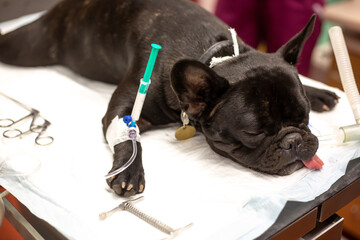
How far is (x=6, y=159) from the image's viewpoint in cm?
136

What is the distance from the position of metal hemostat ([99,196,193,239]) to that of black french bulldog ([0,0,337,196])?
0.05m

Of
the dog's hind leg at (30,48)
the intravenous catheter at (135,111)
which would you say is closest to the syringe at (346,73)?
the intravenous catheter at (135,111)

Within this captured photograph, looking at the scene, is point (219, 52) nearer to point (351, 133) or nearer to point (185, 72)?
point (185, 72)

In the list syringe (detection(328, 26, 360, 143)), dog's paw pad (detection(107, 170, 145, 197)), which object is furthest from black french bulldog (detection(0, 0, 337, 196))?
syringe (detection(328, 26, 360, 143))

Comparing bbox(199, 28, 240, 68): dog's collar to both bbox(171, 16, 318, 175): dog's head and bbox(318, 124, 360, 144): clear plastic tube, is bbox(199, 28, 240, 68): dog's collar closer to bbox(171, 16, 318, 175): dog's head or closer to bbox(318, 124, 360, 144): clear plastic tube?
bbox(171, 16, 318, 175): dog's head

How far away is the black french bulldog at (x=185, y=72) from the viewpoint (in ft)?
4.14

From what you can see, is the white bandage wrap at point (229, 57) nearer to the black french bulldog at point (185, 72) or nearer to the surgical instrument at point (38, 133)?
the black french bulldog at point (185, 72)

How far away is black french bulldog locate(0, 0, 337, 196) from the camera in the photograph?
126 centimetres

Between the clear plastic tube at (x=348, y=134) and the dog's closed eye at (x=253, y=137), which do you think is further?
the clear plastic tube at (x=348, y=134)

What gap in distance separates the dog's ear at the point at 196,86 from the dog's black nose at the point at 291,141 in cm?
22

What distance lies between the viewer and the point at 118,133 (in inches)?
54.1

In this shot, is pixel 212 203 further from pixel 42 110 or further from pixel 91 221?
pixel 42 110

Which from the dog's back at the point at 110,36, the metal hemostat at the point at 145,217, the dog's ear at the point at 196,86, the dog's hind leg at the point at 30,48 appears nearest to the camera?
the metal hemostat at the point at 145,217

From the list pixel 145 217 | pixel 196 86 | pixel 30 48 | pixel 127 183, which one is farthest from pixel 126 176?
pixel 30 48
